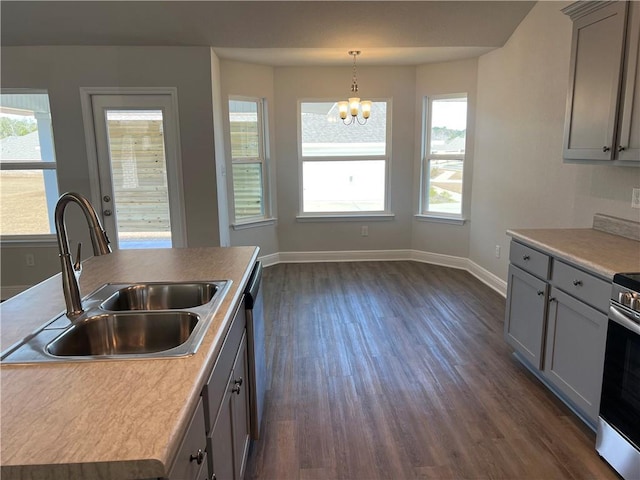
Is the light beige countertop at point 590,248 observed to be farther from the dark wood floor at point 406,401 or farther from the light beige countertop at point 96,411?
the light beige countertop at point 96,411

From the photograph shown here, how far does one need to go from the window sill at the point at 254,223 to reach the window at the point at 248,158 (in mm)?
48

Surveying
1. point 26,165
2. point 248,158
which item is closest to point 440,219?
point 248,158

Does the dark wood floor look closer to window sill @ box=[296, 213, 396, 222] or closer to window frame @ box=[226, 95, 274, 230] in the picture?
window frame @ box=[226, 95, 274, 230]

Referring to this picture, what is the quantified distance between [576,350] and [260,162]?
13.6 ft

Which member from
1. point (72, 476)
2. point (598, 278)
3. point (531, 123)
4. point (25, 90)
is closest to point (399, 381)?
point (598, 278)

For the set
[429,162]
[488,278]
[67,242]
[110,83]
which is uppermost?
[110,83]

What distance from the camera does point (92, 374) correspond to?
120cm

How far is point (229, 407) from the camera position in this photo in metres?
1.62

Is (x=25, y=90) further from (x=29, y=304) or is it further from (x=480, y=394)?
(x=480, y=394)

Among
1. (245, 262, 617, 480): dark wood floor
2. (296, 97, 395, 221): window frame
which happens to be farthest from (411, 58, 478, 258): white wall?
(245, 262, 617, 480): dark wood floor

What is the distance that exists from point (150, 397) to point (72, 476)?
0.79 feet

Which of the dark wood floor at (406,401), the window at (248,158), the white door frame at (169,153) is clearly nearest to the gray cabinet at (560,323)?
the dark wood floor at (406,401)

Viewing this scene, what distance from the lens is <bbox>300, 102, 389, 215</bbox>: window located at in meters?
5.66

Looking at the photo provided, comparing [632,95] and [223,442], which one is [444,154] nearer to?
[632,95]
